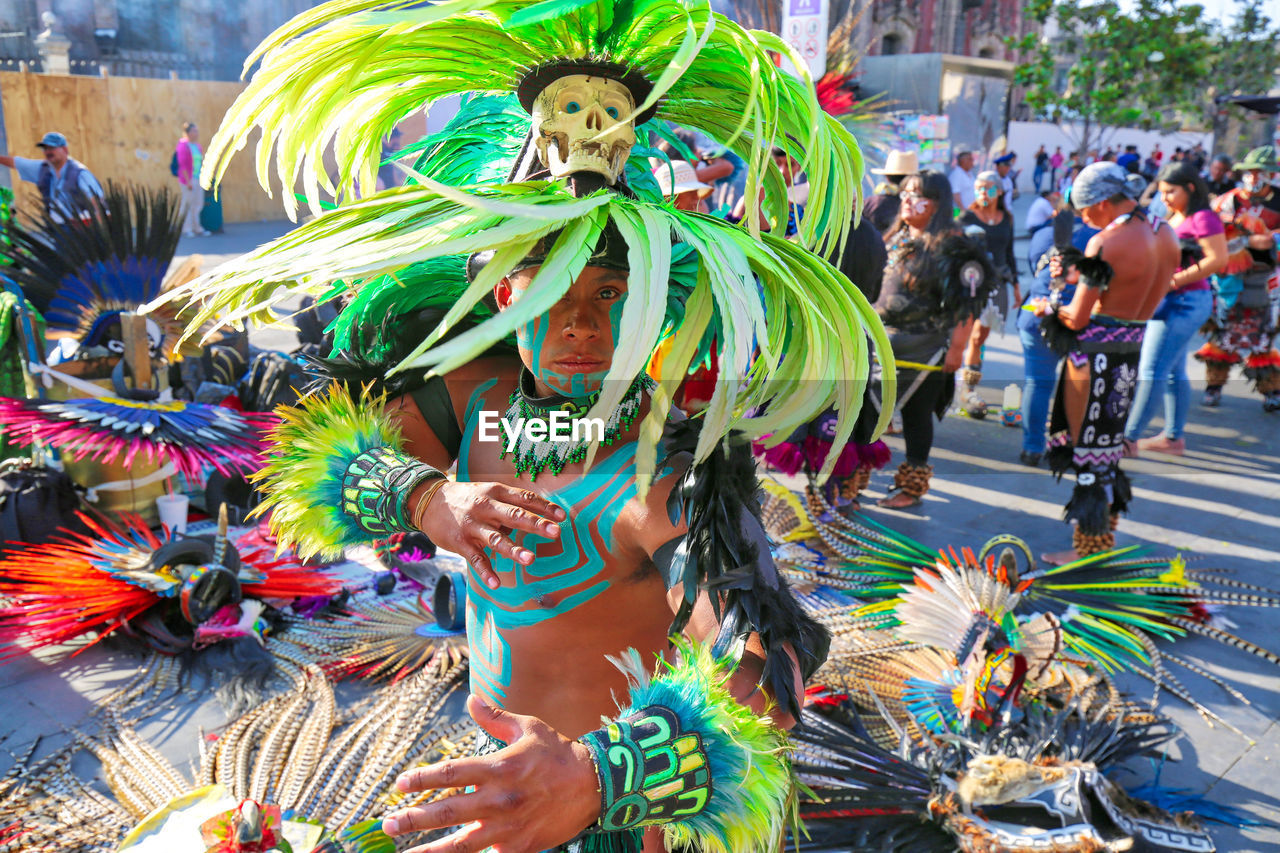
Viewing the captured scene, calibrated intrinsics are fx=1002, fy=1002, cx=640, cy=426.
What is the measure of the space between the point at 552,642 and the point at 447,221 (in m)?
0.80

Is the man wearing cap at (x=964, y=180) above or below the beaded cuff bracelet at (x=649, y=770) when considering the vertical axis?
above

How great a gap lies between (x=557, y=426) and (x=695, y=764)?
634 millimetres

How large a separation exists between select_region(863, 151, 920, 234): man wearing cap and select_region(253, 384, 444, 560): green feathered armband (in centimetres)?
470

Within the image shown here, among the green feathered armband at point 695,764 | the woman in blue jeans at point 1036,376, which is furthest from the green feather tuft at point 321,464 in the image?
the woman in blue jeans at point 1036,376

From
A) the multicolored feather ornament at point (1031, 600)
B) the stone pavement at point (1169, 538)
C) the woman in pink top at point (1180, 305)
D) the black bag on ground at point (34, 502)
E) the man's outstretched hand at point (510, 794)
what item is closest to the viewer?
the man's outstretched hand at point (510, 794)

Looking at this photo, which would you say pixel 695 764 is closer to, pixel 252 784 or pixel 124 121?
pixel 252 784

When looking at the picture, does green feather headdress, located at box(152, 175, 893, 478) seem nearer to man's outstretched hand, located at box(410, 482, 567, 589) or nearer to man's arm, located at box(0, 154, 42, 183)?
man's outstretched hand, located at box(410, 482, 567, 589)

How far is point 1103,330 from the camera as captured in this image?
451 centimetres

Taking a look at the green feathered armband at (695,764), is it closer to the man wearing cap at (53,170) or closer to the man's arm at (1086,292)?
the man's arm at (1086,292)

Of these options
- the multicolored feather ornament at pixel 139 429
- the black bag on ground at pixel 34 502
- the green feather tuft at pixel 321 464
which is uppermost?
the green feather tuft at pixel 321 464

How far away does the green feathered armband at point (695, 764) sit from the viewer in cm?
131

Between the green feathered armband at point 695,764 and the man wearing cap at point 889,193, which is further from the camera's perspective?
the man wearing cap at point 889,193

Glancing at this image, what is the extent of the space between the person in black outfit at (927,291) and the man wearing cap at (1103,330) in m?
0.55

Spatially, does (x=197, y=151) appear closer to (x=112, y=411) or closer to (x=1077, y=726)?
(x=112, y=411)
